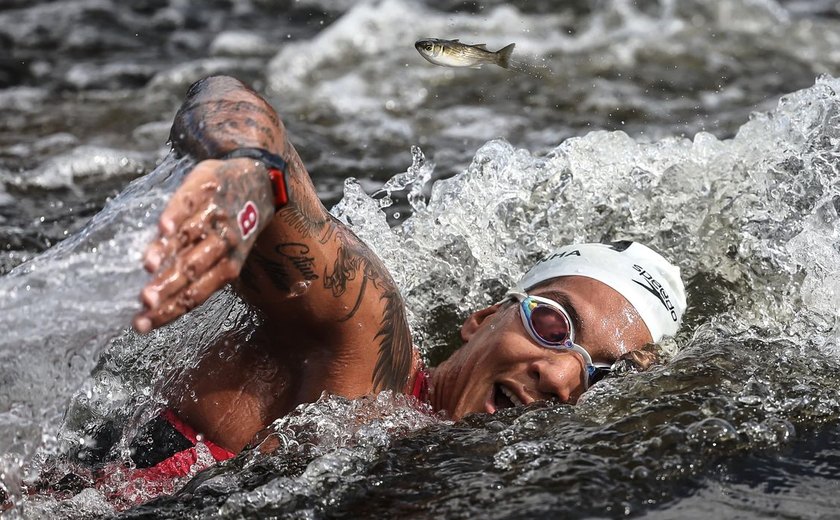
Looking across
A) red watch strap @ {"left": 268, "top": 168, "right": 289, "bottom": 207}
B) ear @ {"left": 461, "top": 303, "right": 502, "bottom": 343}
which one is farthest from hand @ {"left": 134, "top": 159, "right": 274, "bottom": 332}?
ear @ {"left": 461, "top": 303, "right": 502, "bottom": 343}

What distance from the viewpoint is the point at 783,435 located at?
12.8 ft

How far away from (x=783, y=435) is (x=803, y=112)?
2239 millimetres

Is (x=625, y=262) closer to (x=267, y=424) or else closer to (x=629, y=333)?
(x=629, y=333)

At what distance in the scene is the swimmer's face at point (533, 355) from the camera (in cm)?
410

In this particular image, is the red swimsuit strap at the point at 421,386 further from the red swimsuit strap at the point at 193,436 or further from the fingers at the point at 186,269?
the fingers at the point at 186,269

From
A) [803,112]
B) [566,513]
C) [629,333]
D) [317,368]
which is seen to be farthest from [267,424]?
[803,112]

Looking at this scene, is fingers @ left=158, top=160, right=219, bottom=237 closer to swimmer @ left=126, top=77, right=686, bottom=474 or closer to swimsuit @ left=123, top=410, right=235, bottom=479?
swimmer @ left=126, top=77, right=686, bottom=474

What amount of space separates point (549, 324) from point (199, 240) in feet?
6.07

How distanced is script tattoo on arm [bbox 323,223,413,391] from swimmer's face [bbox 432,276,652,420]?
243 mm

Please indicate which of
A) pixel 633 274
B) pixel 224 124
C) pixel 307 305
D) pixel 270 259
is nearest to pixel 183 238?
pixel 224 124

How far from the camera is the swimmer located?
8.82 ft

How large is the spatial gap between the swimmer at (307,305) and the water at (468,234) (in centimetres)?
12

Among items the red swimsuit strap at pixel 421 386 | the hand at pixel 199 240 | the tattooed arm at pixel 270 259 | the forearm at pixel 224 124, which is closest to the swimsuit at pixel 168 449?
the tattooed arm at pixel 270 259

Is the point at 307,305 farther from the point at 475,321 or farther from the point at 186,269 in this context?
the point at 475,321
